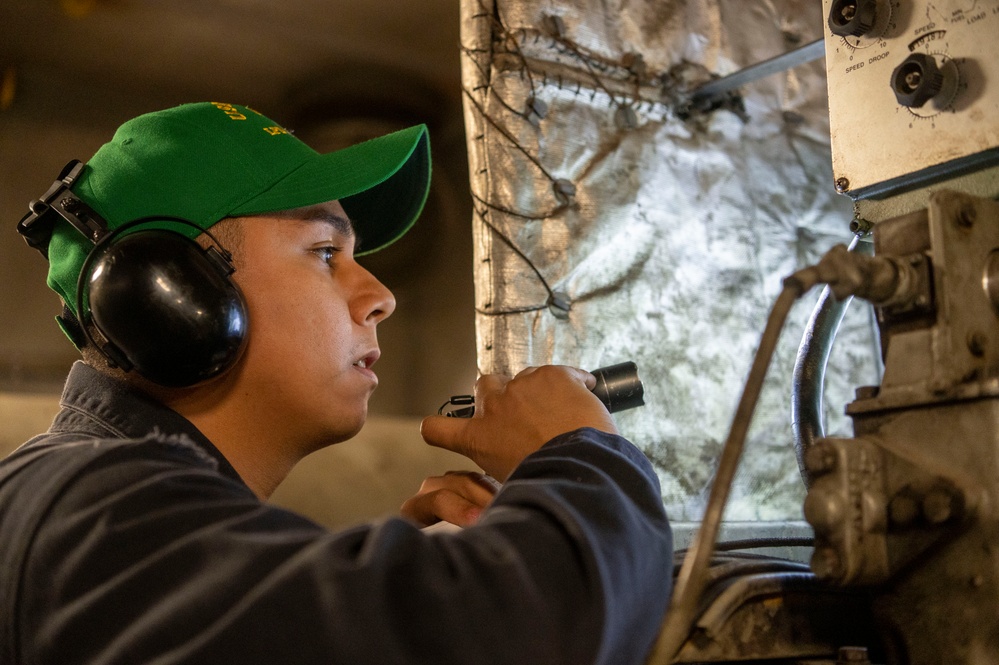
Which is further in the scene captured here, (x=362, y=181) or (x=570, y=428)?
(x=362, y=181)

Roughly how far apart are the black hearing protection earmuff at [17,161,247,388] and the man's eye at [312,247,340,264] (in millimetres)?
162

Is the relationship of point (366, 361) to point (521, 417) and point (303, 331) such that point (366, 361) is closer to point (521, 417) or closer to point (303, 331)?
point (303, 331)

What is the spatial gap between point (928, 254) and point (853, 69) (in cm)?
24

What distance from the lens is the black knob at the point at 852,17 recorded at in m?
0.78

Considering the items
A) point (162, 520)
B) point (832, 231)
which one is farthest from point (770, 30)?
point (162, 520)

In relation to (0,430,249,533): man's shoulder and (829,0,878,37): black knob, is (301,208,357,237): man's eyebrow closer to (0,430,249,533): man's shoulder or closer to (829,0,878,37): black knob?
(0,430,249,533): man's shoulder

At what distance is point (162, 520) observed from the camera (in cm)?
56

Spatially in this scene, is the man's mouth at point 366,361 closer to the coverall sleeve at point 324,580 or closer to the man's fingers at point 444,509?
the man's fingers at point 444,509

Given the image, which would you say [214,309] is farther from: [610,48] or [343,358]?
[610,48]

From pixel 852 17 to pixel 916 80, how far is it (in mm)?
100

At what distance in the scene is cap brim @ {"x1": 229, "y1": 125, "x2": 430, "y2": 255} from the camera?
0.89 meters

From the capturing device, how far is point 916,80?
732mm

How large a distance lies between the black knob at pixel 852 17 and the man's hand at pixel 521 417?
16.6 inches

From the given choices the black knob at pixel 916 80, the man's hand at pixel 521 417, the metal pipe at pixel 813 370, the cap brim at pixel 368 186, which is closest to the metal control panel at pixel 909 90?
the black knob at pixel 916 80
